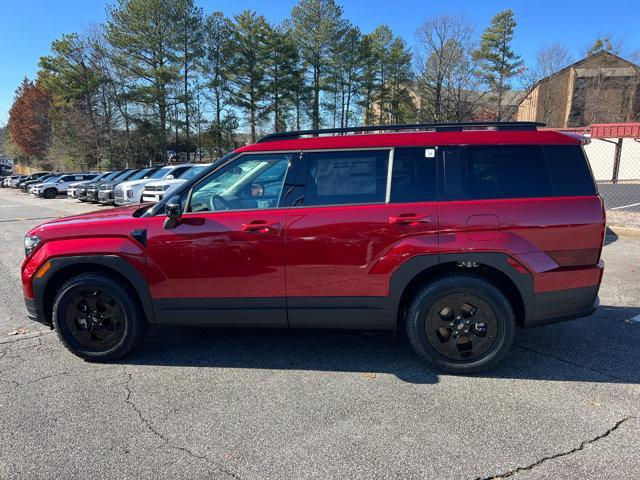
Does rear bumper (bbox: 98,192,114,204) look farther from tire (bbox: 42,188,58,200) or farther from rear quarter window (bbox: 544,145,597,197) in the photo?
rear quarter window (bbox: 544,145,597,197)

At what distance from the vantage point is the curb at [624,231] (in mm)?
9055

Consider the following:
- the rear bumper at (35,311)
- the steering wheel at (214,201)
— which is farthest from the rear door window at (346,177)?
the rear bumper at (35,311)

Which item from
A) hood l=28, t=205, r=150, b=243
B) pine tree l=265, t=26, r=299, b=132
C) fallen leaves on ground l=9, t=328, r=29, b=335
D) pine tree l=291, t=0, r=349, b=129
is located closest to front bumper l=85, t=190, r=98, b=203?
fallen leaves on ground l=9, t=328, r=29, b=335

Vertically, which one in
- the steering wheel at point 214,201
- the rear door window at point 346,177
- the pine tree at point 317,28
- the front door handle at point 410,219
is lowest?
the front door handle at point 410,219

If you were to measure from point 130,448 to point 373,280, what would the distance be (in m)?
2.01

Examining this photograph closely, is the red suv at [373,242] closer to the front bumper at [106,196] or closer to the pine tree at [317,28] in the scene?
the front bumper at [106,196]

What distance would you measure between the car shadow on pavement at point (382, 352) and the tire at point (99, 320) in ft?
0.72

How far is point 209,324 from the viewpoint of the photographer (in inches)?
152

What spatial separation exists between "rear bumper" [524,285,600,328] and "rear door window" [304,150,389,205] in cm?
150

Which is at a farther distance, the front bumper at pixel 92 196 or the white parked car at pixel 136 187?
Result: the front bumper at pixel 92 196

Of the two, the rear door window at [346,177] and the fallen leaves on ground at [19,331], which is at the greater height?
the rear door window at [346,177]

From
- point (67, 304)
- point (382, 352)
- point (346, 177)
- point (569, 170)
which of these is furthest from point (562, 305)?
point (67, 304)

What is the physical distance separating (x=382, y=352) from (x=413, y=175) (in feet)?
5.34

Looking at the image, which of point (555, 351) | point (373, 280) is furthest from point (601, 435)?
point (373, 280)
